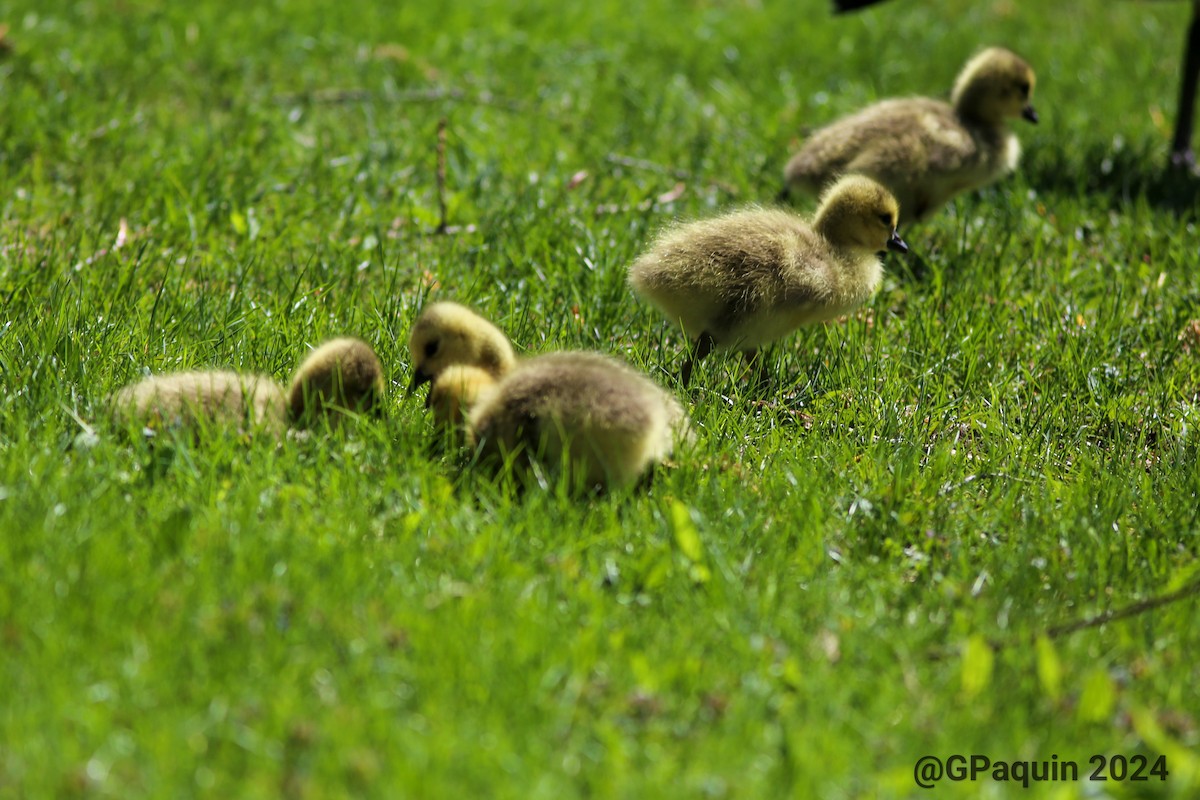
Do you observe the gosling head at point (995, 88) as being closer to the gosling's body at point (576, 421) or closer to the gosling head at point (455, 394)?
the gosling's body at point (576, 421)

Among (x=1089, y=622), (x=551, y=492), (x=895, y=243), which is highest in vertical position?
(x=895, y=243)

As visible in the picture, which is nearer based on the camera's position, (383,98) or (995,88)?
(995,88)

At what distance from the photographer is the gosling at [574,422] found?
377cm

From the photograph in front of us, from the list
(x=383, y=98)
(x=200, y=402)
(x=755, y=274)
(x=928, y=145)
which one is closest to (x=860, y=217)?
(x=755, y=274)

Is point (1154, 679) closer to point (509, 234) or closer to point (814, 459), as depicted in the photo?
point (814, 459)

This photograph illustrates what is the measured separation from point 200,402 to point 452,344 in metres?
0.79

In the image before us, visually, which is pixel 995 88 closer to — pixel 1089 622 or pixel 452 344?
pixel 452 344

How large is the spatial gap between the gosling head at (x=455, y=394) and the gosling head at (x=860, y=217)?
1.78 m

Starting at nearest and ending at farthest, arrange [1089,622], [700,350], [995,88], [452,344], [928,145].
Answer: [1089,622] → [452,344] → [700,350] → [928,145] → [995,88]

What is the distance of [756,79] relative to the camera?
359 inches

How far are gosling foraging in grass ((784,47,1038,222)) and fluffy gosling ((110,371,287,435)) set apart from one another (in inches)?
129

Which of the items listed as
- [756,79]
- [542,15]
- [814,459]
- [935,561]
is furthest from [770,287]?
[542,15]

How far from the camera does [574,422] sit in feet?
12.4

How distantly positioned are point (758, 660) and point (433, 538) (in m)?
0.94
